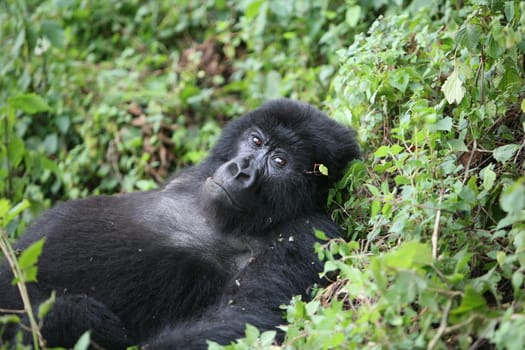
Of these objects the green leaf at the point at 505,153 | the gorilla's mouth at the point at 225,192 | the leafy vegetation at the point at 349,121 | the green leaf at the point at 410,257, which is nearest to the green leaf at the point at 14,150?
the leafy vegetation at the point at 349,121

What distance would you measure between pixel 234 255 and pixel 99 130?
2923mm

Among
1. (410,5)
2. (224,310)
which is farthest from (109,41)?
(224,310)

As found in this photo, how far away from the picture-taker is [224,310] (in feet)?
12.0

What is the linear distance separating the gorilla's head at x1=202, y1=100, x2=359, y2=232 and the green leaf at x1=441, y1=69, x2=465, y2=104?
76cm

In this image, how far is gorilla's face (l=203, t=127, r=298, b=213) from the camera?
4.10 meters

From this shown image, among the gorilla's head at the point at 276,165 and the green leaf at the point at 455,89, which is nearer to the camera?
the green leaf at the point at 455,89

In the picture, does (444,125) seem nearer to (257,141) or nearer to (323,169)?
(323,169)

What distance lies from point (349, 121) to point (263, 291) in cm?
141

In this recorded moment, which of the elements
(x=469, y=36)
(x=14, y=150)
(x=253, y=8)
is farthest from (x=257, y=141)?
(x=253, y=8)

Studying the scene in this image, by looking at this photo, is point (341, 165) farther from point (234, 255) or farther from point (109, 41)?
point (109, 41)

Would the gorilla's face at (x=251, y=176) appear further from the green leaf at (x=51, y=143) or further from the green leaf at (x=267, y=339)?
the green leaf at (x=51, y=143)

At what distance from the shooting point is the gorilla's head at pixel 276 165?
4.11m

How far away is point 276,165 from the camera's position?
424cm

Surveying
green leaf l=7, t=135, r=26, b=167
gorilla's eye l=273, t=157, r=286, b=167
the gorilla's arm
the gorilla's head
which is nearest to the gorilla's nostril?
the gorilla's head
